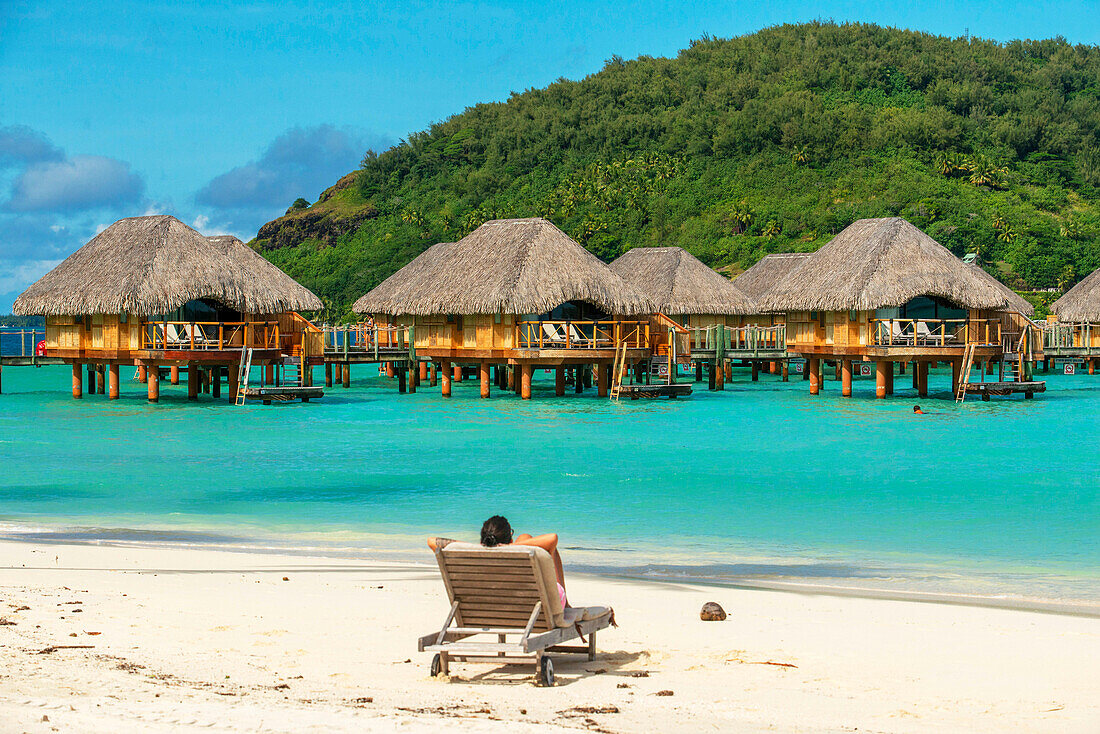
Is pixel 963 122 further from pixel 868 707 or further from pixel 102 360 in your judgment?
pixel 868 707

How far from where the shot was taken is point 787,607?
9305mm

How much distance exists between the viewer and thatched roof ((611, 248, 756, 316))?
148 feet

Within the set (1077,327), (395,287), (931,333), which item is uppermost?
(395,287)

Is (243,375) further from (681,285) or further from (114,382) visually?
(681,285)

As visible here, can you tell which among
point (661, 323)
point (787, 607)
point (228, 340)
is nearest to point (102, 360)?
point (228, 340)

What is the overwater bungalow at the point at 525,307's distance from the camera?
34.1m

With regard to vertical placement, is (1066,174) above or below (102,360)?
above

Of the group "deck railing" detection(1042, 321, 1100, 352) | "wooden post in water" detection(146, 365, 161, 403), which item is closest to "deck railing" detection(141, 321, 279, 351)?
"wooden post in water" detection(146, 365, 161, 403)

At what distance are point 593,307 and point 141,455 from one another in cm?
1838

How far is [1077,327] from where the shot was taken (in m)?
51.2

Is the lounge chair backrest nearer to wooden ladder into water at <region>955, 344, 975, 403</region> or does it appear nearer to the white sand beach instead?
the white sand beach

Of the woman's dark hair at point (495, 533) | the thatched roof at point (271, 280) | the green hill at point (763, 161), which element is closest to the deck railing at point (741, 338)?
the thatched roof at point (271, 280)

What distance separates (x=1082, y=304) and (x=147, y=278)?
37092 millimetres

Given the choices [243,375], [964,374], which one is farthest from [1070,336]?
[243,375]
